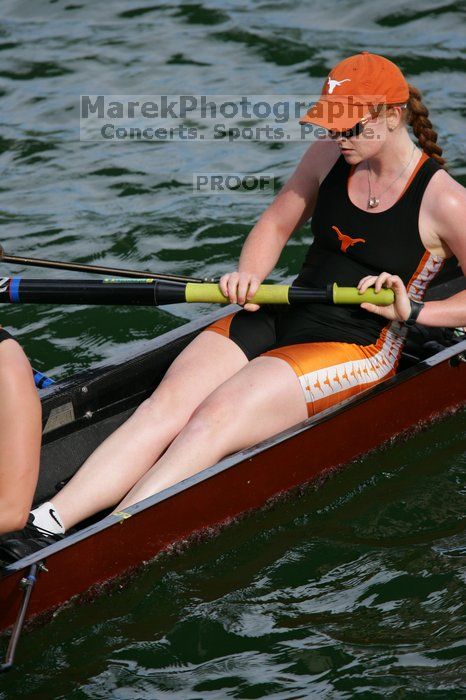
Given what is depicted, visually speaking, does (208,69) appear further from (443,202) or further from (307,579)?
(307,579)

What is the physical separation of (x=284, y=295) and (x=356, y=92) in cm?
89

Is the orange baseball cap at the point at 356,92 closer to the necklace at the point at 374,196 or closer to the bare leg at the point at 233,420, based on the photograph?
the necklace at the point at 374,196

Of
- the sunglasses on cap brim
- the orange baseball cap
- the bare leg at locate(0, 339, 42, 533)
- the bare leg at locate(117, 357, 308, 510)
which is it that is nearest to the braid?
the orange baseball cap

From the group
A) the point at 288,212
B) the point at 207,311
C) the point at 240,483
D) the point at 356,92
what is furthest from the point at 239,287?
the point at 207,311

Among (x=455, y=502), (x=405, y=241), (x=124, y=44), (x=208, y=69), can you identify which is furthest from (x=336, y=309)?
(x=124, y=44)

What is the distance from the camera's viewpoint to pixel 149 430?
5.20 m

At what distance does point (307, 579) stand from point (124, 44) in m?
7.57

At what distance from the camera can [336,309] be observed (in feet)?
18.0

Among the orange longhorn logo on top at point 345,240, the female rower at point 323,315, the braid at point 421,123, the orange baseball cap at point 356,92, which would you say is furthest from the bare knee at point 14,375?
the braid at point 421,123

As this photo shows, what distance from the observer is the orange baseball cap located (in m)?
5.06

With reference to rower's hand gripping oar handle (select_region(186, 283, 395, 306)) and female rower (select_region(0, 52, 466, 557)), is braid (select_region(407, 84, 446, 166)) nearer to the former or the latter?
female rower (select_region(0, 52, 466, 557))

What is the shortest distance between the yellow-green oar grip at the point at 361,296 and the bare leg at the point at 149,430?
53 cm

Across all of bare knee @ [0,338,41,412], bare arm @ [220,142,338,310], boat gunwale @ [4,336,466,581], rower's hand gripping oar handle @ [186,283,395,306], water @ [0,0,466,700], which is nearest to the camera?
bare knee @ [0,338,41,412]

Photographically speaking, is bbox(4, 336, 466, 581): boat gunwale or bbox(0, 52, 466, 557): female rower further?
bbox(0, 52, 466, 557): female rower
